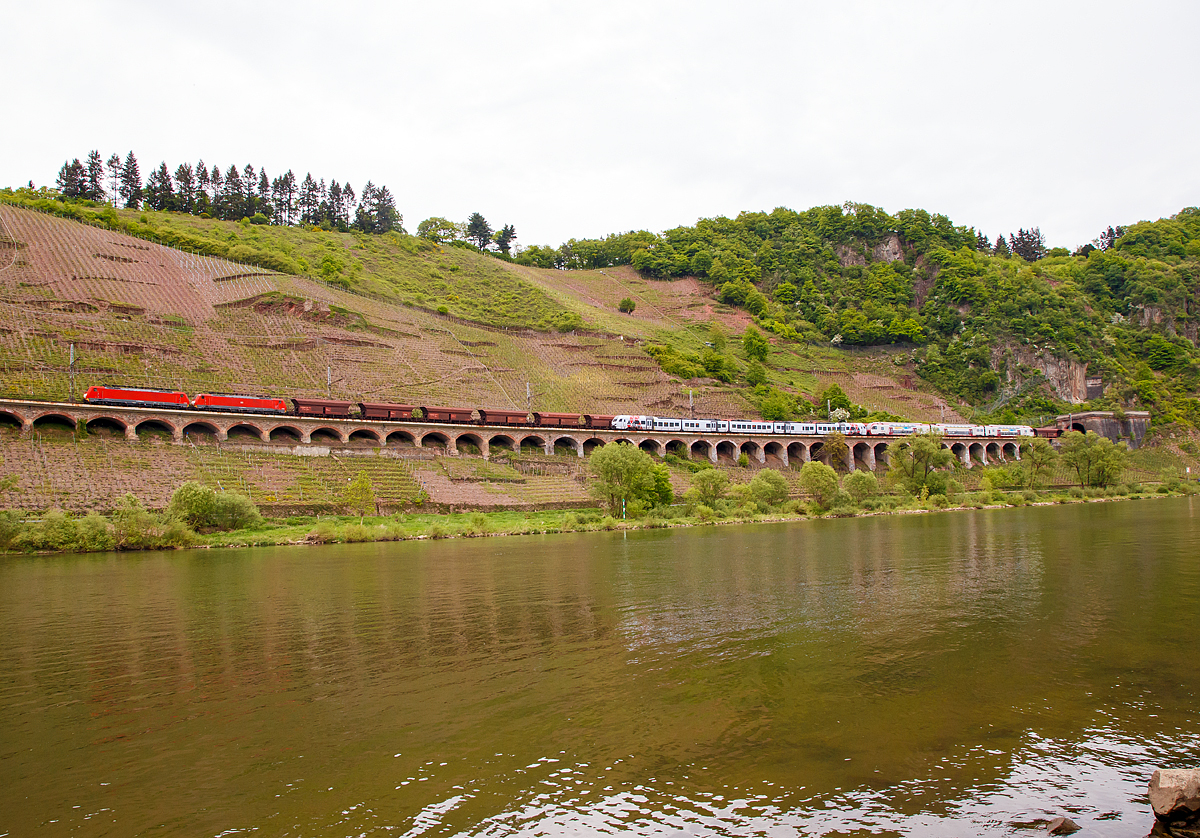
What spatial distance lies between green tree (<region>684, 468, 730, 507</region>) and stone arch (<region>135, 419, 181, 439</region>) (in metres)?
44.1

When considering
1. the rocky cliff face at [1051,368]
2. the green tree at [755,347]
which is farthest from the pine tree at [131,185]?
the rocky cliff face at [1051,368]

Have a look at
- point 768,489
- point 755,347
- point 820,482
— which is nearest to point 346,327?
point 768,489

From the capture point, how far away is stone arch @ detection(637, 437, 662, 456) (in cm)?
8344

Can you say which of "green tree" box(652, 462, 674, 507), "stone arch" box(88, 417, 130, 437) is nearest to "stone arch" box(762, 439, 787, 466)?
"green tree" box(652, 462, 674, 507)

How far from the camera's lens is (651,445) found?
3324 inches

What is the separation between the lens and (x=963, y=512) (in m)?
59.6

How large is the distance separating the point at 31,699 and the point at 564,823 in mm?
11630

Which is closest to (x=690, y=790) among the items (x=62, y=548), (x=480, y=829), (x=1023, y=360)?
(x=480, y=829)

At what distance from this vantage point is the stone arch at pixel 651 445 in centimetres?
8344

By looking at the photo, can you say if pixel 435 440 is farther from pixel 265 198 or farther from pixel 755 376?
pixel 265 198

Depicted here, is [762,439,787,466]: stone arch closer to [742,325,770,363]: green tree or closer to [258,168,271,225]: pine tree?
[742,325,770,363]: green tree

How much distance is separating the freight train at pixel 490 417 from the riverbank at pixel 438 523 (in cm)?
1633

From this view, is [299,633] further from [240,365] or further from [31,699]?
[240,365]

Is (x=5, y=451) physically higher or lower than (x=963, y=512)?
higher
